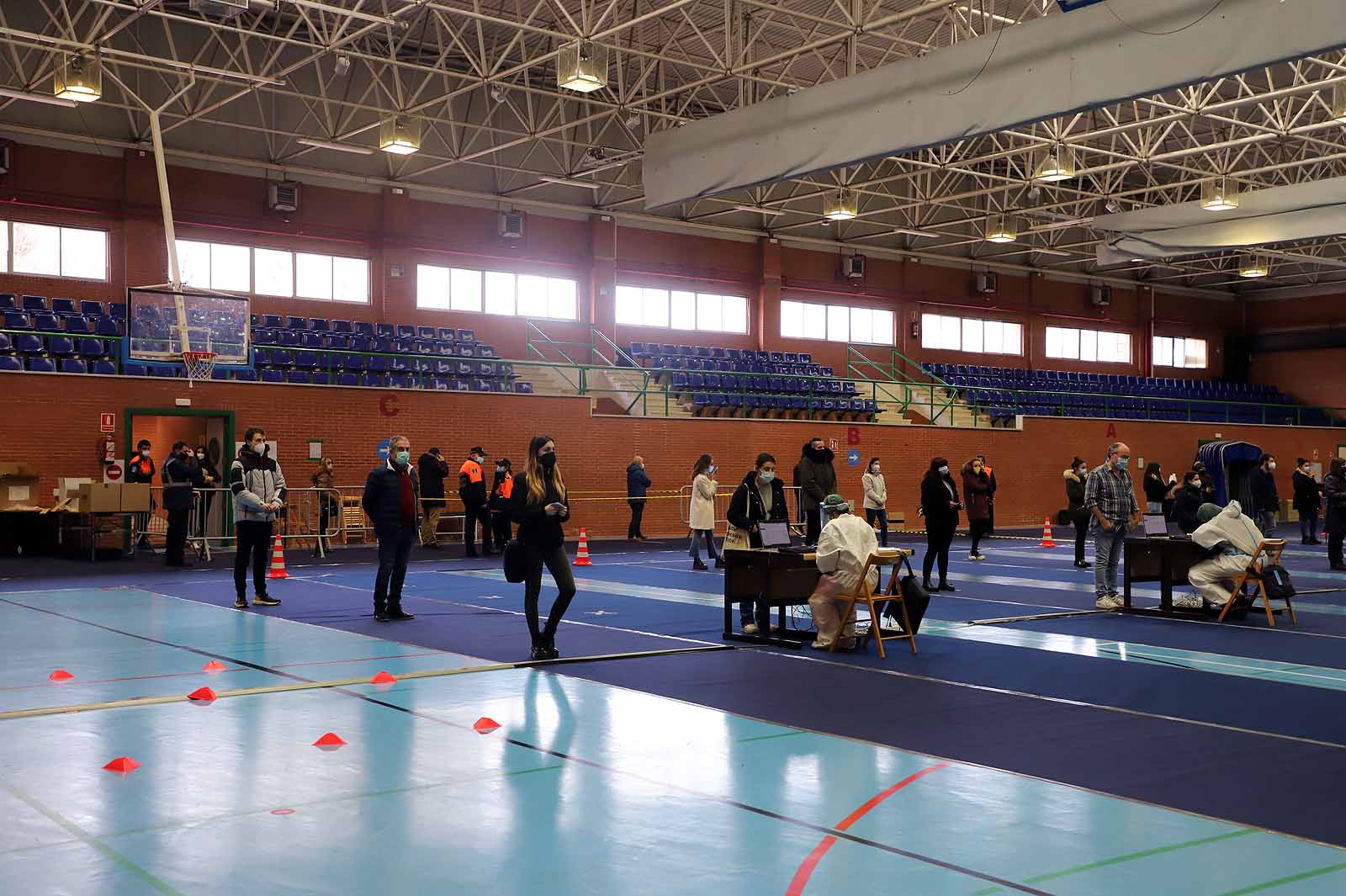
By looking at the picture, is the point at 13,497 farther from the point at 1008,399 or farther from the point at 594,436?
the point at 1008,399

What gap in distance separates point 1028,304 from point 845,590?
113ft

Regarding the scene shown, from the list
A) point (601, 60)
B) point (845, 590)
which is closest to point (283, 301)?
point (601, 60)

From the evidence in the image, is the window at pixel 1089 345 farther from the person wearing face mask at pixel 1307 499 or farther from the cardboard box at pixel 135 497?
the cardboard box at pixel 135 497

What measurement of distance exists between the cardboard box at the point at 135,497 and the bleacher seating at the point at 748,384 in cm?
1268

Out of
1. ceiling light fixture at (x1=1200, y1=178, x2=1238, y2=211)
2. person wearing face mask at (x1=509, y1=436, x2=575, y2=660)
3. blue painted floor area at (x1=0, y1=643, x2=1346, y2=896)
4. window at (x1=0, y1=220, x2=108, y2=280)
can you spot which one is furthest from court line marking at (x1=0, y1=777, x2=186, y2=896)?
ceiling light fixture at (x1=1200, y1=178, x2=1238, y2=211)

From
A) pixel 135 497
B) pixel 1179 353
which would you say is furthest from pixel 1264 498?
pixel 1179 353

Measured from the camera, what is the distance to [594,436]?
93.7ft

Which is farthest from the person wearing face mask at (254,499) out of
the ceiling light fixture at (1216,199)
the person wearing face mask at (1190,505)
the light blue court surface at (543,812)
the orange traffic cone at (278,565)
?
the ceiling light fixture at (1216,199)

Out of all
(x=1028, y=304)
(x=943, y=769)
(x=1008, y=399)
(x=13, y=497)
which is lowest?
(x=943, y=769)

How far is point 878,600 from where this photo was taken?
11328mm

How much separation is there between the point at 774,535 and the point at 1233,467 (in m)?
13.8

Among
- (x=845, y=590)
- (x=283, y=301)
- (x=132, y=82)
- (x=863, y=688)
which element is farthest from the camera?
(x=283, y=301)

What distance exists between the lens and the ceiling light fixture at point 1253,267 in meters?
37.2

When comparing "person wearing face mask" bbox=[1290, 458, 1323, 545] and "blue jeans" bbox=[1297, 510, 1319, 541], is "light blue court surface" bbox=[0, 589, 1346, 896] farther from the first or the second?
"blue jeans" bbox=[1297, 510, 1319, 541]
